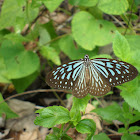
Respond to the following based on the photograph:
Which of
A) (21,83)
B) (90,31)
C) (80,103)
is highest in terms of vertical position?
(90,31)

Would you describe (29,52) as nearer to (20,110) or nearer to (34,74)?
(34,74)

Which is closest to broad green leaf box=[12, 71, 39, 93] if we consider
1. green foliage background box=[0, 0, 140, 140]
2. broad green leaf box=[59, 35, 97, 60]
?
green foliage background box=[0, 0, 140, 140]

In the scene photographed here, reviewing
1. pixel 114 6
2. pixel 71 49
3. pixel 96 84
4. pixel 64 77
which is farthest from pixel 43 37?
pixel 96 84

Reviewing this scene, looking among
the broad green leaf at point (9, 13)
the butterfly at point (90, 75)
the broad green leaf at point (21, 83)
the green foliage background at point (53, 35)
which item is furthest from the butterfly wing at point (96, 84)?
the broad green leaf at point (9, 13)

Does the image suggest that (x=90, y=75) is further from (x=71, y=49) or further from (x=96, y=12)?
(x=96, y=12)

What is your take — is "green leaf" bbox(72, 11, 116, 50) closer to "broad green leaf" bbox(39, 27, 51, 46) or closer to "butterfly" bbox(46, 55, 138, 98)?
"broad green leaf" bbox(39, 27, 51, 46)
